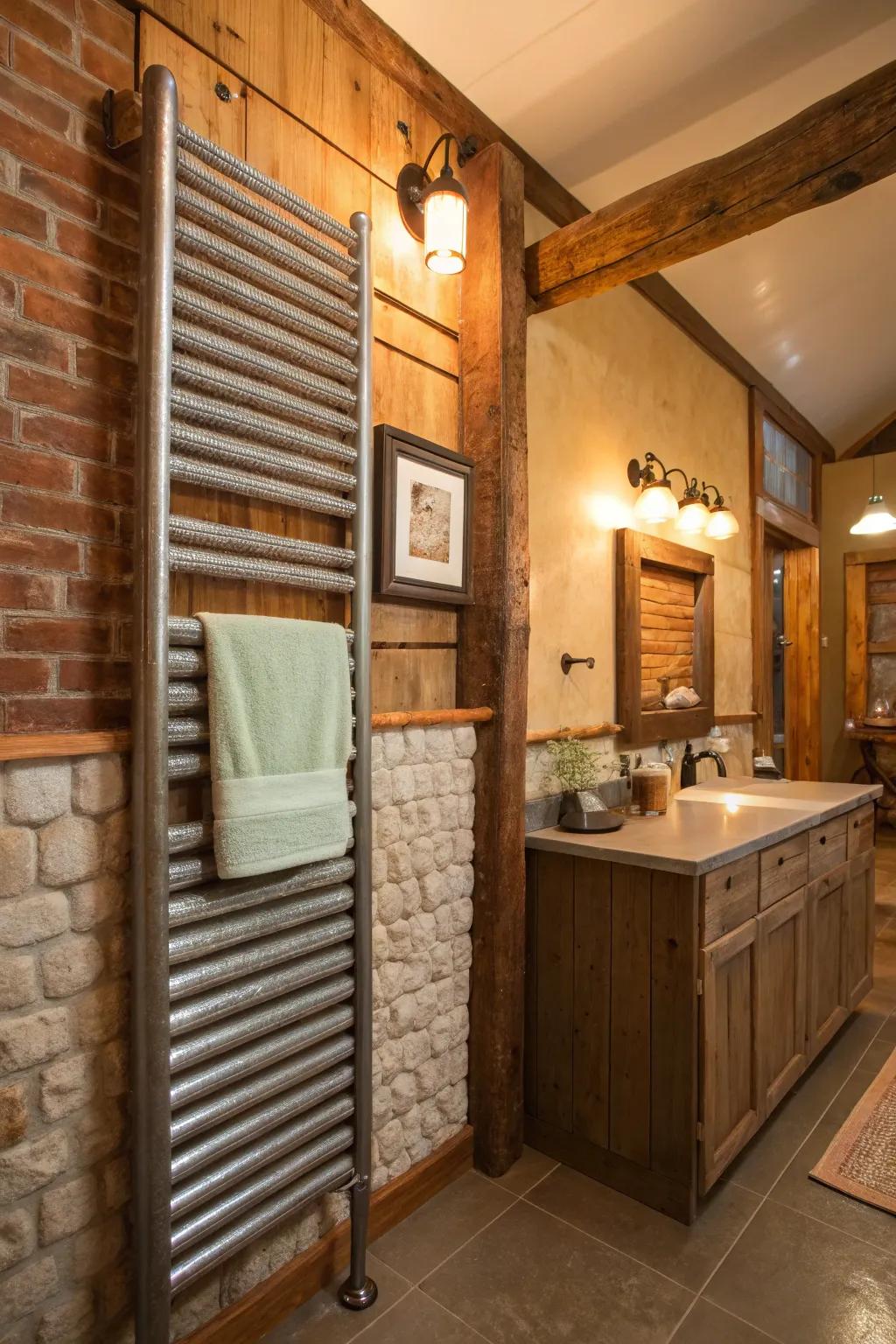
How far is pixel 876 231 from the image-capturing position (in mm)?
3104

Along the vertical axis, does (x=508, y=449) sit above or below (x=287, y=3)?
below

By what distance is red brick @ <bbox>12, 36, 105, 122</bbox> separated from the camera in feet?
3.88

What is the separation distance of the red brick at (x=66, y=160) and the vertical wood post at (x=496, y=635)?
100 cm

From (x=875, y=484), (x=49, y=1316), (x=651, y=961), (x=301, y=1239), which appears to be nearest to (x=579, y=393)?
(x=651, y=961)

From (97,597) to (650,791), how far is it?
1831 millimetres

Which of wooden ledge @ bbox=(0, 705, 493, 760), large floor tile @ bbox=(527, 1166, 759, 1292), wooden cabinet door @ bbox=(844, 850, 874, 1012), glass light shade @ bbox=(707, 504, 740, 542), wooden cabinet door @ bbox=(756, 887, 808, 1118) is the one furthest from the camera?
glass light shade @ bbox=(707, 504, 740, 542)

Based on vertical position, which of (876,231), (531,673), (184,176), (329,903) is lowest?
(329,903)

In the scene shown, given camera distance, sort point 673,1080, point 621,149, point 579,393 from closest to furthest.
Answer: point 673,1080 < point 621,149 < point 579,393

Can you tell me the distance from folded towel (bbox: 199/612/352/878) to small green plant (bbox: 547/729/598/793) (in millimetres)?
931

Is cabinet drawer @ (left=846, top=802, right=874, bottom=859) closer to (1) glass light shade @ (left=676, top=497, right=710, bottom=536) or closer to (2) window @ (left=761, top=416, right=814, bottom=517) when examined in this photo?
(1) glass light shade @ (left=676, top=497, right=710, bottom=536)

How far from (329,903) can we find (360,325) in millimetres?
1227

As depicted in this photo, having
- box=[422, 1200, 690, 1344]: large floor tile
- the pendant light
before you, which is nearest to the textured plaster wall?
box=[422, 1200, 690, 1344]: large floor tile

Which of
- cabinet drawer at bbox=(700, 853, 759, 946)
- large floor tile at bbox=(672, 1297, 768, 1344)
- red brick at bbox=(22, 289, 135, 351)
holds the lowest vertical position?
large floor tile at bbox=(672, 1297, 768, 1344)

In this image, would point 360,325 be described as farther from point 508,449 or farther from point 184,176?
point 508,449
